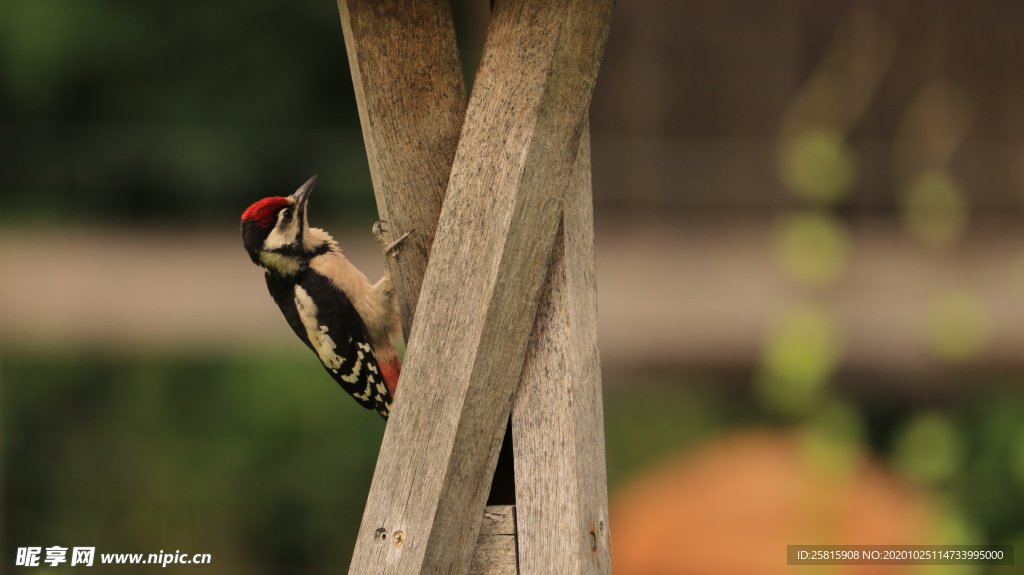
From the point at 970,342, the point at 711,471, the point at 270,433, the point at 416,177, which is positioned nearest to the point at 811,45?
the point at 970,342

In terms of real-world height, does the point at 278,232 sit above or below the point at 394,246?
above

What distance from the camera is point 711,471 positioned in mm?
2531

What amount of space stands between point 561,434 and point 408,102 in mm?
456

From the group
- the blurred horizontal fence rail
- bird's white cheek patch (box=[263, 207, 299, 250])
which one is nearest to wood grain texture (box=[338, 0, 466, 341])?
bird's white cheek patch (box=[263, 207, 299, 250])

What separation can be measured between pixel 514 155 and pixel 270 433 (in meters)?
2.14

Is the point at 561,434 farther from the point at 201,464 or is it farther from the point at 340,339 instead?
the point at 201,464

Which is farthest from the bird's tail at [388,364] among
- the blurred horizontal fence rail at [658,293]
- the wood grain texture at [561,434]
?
the blurred horizontal fence rail at [658,293]

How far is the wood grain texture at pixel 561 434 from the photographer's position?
85cm

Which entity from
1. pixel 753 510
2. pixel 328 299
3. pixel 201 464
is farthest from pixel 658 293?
pixel 201 464

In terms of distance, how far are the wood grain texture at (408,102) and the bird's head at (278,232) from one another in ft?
1.65

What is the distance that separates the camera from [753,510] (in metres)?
2.44

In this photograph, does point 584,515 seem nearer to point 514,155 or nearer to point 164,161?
point 514,155

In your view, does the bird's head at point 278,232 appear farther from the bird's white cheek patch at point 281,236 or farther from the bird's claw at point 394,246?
the bird's claw at point 394,246

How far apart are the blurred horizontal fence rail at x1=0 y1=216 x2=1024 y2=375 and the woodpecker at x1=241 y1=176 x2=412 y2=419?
1103 millimetres
